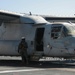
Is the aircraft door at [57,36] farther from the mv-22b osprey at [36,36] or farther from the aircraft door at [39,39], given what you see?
the aircraft door at [39,39]

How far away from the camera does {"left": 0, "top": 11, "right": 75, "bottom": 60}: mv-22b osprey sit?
705 inches

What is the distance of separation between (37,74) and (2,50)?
8131 mm

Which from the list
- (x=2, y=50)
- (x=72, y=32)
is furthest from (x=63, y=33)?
(x=2, y=50)

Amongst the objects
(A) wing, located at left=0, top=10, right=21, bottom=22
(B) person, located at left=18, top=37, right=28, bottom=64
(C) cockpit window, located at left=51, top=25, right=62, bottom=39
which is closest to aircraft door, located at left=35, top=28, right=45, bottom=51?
(B) person, located at left=18, top=37, right=28, bottom=64

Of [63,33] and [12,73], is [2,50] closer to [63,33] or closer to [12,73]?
[63,33]

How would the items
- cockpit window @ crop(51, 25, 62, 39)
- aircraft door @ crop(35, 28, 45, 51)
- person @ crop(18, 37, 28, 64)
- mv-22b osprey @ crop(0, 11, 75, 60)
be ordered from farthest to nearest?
aircraft door @ crop(35, 28, 45, 51), person @ crop(18, 37, 28, 64), cockpit window @ crop(51, 25, 62, 39), mv-22b osprey @ crop(0, 11, 75, 60)

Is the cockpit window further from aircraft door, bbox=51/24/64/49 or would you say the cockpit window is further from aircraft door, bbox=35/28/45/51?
aircraft door, bbox=35/28/45/51

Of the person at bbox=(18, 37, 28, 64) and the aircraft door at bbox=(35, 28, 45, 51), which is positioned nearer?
the person at bbox=(18, 37, 28, 64)

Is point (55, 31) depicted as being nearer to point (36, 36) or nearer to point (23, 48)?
point (36, 36)

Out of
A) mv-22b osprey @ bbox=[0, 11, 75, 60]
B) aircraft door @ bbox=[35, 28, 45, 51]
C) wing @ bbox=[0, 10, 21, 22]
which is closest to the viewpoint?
mv-22b osprey @ bbox=[0, 11, 75, 60]

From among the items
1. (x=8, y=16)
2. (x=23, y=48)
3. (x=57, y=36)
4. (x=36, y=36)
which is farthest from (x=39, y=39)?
(x=8, y=16)

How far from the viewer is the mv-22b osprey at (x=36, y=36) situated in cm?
1791

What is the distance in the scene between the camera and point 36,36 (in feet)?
64.0

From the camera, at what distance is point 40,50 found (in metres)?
19.3
